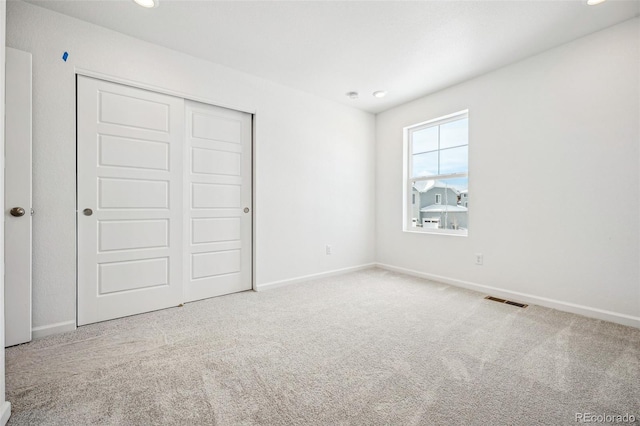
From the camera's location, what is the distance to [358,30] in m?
2.53

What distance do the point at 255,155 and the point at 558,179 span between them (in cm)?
318

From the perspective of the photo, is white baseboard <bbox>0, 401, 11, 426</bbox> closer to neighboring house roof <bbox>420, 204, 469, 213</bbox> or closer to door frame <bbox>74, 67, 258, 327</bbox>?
door frame <bbox>74, 67, 258, 327</bbox>

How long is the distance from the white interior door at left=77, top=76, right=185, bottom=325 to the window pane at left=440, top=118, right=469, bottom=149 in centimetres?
323

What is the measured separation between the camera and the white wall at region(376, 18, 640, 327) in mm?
2438

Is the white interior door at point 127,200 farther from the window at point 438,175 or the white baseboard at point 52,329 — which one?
the window at point 438,175

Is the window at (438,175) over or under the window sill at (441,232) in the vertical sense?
over

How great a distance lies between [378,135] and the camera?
4.68m

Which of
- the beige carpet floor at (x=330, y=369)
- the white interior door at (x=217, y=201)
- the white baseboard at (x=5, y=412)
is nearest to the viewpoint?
the white baseboard at (x=5, y=412)

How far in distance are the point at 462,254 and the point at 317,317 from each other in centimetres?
207

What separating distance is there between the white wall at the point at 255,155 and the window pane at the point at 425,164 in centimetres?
72

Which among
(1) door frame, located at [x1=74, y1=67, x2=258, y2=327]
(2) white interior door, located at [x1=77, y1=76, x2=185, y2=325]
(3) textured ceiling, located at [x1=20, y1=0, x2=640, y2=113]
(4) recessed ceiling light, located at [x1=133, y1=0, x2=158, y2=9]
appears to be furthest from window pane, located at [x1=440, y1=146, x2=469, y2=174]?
(4) recessed ceiling light, located at [x1=133, y1=0, x2=158, y2=9]

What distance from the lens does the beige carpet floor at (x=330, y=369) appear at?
4.66ft

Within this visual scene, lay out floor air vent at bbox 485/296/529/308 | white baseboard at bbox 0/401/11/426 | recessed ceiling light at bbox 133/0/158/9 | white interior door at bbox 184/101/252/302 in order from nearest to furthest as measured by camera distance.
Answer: white baseboard at bbox 0/401/11/426 < recessed ceiling light at bbox 133/0/158/9 < floor air vent at bbox 485/296/529/308 < white interior door at bbox 184/101/252/302
